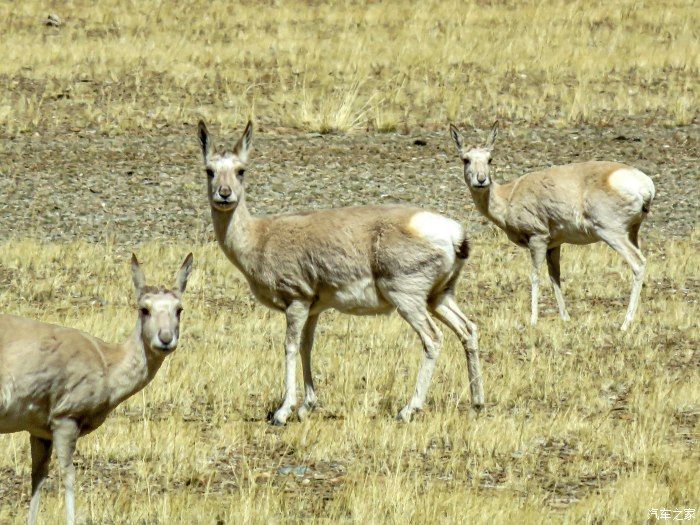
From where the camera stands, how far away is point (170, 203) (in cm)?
1942

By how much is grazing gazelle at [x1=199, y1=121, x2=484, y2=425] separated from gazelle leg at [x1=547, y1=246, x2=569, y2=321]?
3488mm

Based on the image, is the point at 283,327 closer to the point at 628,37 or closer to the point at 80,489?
the point at 80,489

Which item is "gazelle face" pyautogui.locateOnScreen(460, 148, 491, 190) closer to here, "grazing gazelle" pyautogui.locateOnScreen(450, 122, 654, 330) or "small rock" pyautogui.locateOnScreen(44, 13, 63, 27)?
"grazing gazelle" pyautogui.locateOnScreen(450, 122, 654, 330)

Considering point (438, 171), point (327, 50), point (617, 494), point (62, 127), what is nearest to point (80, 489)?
point (617, 494)

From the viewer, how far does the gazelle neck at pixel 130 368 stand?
25.1ft

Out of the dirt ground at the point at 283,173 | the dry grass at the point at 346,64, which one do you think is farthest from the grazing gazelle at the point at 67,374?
the dry grass at the point at 346,64

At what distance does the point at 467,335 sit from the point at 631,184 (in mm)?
4403

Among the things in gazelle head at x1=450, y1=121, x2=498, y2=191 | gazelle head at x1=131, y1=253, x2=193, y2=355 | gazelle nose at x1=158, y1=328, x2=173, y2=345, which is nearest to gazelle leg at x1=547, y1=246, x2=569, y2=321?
gazelle head at x1=450, y1=121, x2=498, y2=191

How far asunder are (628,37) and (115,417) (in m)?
22.8

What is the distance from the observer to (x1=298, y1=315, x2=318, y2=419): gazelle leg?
33.8 feet

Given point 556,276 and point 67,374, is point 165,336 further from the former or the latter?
point 556,276

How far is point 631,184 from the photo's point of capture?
1407cm

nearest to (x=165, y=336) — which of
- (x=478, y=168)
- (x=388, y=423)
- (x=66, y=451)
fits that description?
(x=66, y=451)

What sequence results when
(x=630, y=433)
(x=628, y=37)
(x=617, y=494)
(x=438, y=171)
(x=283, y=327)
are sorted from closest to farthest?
1. (x=617, y=494)
2. (x=630, y=433)
3. (x=283, y=327)
4. (x=438, y=171)
5. (x=628, y=37)
